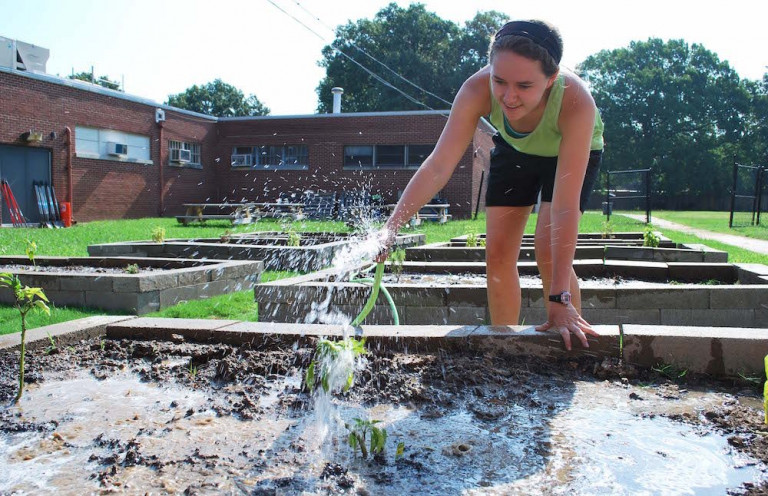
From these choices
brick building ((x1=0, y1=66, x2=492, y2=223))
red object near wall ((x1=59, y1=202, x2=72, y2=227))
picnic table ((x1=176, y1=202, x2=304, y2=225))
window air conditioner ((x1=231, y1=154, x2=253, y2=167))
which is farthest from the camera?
window air conditioner ((x1=231, y1=154, x2=253, y2=167))

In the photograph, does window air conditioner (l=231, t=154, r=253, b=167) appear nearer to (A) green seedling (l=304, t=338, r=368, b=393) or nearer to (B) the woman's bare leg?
(B) the woman's bare leg

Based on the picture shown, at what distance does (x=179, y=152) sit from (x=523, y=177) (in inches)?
905

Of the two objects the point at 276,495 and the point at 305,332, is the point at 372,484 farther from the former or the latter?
the point at 305,332

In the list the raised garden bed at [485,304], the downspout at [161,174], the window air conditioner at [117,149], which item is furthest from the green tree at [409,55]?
the raised garden bed at [485,304]

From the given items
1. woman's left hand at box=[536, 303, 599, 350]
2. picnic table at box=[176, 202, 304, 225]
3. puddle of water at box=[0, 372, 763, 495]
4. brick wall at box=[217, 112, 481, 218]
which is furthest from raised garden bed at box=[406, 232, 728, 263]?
brick wall at box=[217, 112, 481, 218]

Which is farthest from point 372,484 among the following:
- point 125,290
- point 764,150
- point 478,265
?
point 764,150

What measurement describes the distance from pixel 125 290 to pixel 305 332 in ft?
9.00

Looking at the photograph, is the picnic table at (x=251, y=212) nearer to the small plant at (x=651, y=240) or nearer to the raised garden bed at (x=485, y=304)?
the small plant at (x=651, y=240)

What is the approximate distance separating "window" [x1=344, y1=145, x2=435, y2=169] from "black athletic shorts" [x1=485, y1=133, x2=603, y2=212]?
21.3 metres

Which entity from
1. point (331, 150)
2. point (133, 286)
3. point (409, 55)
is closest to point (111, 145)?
point (331, 150)

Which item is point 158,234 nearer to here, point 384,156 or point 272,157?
point 384,156

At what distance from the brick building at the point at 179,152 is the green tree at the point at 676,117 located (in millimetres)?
28555

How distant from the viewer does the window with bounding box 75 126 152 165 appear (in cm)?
2019

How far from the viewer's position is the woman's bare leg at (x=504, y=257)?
3.25 m
